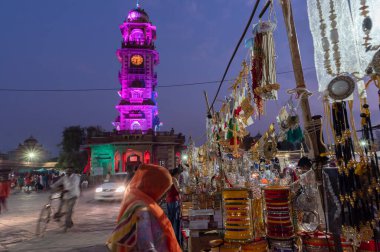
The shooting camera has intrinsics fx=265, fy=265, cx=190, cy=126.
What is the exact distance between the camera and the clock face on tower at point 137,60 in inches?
1626

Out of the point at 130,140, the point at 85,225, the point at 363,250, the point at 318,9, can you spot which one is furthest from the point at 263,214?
the point at 130,140

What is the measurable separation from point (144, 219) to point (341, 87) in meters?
2.23

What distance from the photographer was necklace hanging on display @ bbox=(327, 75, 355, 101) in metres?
2.58

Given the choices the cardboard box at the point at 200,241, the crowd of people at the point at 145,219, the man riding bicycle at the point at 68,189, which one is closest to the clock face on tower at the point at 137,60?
the man riding bicycle at the point at 68,189

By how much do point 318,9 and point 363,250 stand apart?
8.44 ft

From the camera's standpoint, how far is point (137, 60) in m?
41.5

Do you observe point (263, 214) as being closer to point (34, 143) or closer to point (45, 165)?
point (45, 165)

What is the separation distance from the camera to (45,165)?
62.0 m

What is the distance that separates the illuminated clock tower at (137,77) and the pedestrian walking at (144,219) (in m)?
34.3

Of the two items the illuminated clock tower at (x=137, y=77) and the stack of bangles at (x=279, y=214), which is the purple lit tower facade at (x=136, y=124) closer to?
the illuminated clock tower at (x=137, y=77)

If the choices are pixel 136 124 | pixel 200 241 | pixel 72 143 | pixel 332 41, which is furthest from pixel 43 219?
pixel 72 143

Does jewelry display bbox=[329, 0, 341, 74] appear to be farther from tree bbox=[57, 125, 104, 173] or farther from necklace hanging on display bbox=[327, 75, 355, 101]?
tree bbox=[57, 125, 104, 173]

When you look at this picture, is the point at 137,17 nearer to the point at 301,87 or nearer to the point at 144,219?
the point at 301,87

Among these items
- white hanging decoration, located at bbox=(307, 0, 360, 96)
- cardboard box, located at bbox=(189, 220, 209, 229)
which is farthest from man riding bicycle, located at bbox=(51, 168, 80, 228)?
white hanging decoration, located at bbox=(307, 0, 360, 96)
